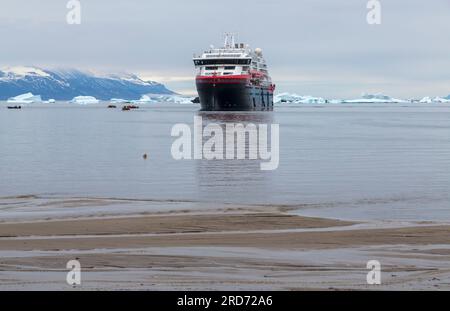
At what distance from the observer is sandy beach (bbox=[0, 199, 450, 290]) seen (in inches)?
503

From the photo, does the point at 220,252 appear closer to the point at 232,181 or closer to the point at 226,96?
the point at 232,181

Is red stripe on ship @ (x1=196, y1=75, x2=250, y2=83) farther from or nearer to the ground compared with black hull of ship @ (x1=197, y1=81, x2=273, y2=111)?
farther from the ground

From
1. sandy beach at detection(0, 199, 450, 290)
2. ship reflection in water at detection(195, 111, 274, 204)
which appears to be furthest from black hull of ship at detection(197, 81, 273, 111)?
sandy beach at detection(0, 199, 450, 290)

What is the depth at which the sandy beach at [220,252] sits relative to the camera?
12.8 meters

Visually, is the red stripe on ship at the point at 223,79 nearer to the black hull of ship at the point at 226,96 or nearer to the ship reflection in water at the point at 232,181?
the black hull of ship at the point at 226,96

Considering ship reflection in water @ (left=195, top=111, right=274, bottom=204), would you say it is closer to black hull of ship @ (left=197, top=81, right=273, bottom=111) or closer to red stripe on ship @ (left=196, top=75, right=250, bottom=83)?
red stripe on ship @ (left=196, top=75, right=250, bottom=83)

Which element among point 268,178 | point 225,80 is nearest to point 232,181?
point 268,178

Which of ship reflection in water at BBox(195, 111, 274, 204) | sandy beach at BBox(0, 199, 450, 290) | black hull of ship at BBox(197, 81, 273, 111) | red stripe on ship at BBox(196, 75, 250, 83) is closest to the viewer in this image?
sandy beach at BBox(0, 199, 450, 290)

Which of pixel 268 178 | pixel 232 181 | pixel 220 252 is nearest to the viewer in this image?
pixel 220 252

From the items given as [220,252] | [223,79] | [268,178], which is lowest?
[268,178]

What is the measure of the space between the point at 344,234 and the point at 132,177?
1624 cm

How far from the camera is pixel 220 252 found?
1544cm

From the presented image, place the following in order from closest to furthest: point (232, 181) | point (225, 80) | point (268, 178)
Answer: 1. point (232, 181)
2. point (268, 178)
3. point (225, 80)
